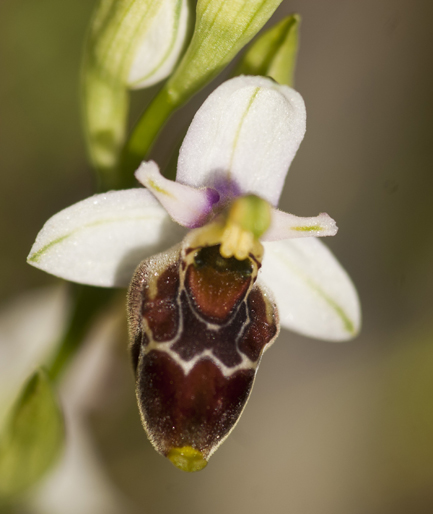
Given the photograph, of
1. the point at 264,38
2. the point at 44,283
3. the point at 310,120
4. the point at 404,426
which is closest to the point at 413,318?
the point at 404,426

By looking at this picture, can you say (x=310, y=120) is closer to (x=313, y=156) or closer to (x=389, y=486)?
(x=313, y=156)

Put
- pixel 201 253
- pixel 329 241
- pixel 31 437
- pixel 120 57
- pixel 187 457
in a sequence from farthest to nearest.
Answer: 1. pixel 329 241
2. pixel 31 437
3. pixel 120 57
4. pixel 201 253
5. pixel 187 457

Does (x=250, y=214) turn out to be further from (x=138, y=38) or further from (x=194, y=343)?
(x=138, y=38)

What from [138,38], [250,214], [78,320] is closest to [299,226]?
[250,214]

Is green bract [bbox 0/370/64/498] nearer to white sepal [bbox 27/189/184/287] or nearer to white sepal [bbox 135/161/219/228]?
white sepal [bbox 27/189/184/287]

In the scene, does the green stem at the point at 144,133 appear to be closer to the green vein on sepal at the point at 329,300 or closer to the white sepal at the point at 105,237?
the white sepal at the point at 105,237

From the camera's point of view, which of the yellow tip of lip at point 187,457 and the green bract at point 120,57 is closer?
the yellow tip of lip at point 187,457

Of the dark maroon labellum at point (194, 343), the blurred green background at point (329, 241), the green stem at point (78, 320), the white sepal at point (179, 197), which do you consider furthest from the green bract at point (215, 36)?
the blurred green background at point (329, 241)
